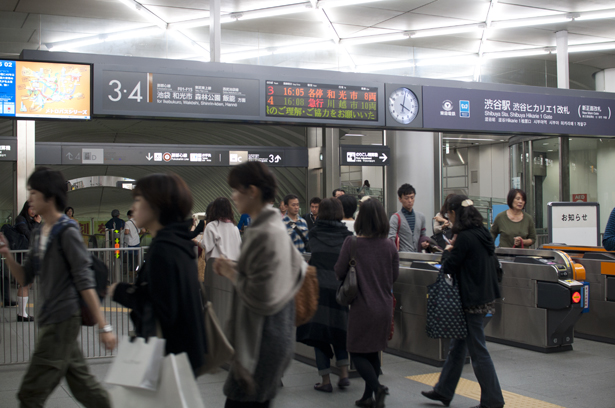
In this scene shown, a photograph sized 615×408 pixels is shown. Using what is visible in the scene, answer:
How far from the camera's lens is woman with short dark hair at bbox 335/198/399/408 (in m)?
3.94

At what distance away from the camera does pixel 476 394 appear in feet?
14.5

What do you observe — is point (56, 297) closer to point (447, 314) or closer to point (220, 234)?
point (447, 314)

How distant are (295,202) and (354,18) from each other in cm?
663

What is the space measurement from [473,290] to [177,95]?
5036 mm

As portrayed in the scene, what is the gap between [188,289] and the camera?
7.21ft

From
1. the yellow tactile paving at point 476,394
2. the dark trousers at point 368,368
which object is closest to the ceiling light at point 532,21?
the yellow tactile paving at point 476,394

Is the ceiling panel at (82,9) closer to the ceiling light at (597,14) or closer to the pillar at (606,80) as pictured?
the ceiling light at (597,14)

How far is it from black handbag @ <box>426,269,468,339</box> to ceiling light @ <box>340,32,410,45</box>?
358 inches

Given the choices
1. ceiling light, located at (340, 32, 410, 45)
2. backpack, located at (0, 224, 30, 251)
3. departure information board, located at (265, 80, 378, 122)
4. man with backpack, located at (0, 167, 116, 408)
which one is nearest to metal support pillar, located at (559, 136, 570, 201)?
ceiling light, located at (340, 32, 410, 45)

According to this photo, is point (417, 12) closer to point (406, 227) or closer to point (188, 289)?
point (406, 227)

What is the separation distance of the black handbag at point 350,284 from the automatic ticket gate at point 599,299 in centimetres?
388

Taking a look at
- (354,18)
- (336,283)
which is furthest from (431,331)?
(354,18)

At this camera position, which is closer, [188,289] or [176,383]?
[176,383]

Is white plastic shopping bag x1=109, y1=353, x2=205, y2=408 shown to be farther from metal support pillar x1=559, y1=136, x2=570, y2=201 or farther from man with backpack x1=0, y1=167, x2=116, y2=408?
metal support pillar x1=559, y1=136, x2=570, y2=201
